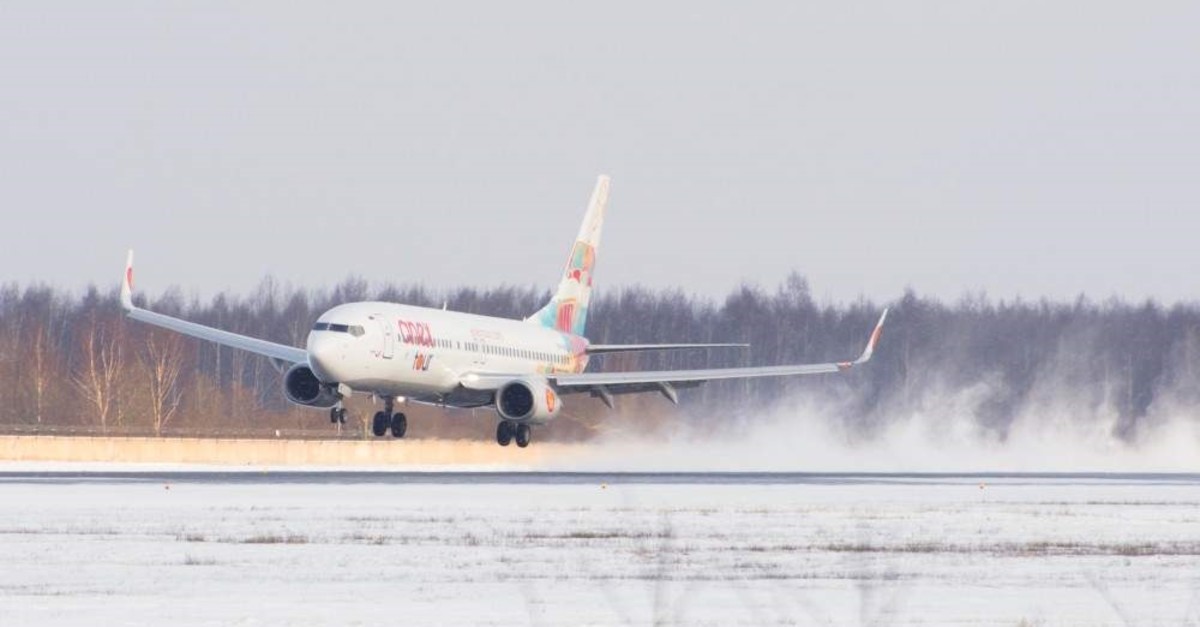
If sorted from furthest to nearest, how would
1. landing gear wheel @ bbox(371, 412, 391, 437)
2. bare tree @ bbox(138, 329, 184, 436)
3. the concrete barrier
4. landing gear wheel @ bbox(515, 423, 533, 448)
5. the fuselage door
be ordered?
bare tree @ bbox(138, 329, 184, 436)
the concrete barrier
landing gear wheel @ bbox(515, 423, 533, 448)
landing gear wheel @ bbox(371, 412, 391, 437)
the fuselage door

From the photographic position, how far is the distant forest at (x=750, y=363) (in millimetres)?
80562

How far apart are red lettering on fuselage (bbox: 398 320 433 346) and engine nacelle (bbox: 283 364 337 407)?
2926mm

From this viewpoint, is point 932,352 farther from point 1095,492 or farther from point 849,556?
point 849,556

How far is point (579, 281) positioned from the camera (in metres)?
75.3

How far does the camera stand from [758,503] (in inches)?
1615

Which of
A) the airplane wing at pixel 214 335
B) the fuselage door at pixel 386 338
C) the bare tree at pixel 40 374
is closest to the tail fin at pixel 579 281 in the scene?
the airplane wing at pixel 214 335

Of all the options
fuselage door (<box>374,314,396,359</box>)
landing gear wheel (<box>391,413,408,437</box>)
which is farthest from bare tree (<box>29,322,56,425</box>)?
fuselage door (<box>374,314,396,359</box>)

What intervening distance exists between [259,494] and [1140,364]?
181 feet

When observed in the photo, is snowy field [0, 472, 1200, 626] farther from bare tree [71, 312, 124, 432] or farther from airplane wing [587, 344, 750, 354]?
bare tree [71, 312, 124, 432]

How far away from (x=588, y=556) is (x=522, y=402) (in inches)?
1316

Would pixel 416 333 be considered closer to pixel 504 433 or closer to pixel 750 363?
pixel 504 433

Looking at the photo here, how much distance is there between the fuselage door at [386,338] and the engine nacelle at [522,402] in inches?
241

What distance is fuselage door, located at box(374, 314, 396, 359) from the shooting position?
5578 centimetres

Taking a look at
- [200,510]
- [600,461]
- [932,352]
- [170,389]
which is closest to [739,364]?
[932,352]
